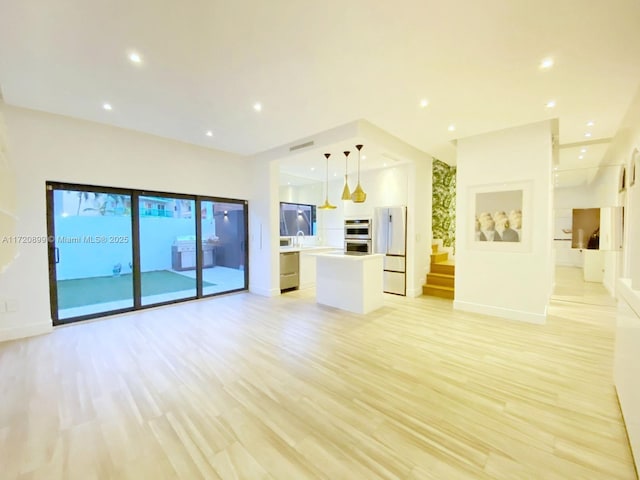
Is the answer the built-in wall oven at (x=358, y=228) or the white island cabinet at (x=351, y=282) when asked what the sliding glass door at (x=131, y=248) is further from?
the built-in wall oven at (x=358, y=228)

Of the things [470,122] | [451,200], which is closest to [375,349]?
[470,122]

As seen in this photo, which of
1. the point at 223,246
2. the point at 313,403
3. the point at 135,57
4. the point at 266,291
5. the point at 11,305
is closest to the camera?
the point at 313,403

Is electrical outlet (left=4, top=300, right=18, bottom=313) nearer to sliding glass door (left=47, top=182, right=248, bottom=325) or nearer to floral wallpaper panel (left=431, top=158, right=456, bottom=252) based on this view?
sliding glass door (left=47, top=182, right=248, bottom=325)

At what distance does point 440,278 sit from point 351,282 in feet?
8.08

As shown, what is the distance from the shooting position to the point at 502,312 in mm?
4305

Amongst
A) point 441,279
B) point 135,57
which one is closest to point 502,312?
point 441,279

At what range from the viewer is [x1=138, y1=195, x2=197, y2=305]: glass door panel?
4801 mm

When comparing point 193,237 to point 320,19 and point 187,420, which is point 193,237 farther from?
point 320,19

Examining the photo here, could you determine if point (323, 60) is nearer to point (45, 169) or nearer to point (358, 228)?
point (45, 169)

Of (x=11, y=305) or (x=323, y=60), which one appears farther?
(x=11, y=305)

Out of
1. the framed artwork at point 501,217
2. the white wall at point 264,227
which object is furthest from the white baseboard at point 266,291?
the framed artwork at point 501,217

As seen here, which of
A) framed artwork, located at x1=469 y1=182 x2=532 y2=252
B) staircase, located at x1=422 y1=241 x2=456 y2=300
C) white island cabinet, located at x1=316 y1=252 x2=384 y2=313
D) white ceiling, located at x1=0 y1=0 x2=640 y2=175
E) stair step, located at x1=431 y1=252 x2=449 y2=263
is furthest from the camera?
stair step, located at x1=431 y1=252 x2=449 y2=263

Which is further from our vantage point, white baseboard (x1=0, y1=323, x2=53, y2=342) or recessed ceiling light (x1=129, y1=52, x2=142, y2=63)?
white baseboard (x1=0, y1=323, x2=53, y2=342)

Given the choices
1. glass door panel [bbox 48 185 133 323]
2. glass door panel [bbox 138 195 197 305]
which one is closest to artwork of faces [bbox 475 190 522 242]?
glass door panel [bbox 138 195 197 305]
